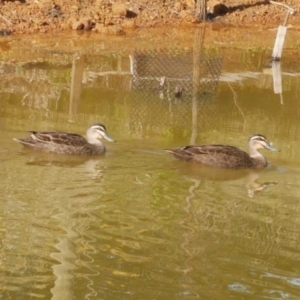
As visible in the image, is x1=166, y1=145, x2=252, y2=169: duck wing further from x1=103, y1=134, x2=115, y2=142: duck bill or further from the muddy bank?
the muddy bank

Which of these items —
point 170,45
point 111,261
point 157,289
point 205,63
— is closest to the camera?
point 157,289

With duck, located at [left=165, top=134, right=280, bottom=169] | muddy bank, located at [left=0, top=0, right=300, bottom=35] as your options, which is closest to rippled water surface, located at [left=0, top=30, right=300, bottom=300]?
duck, located at [left=165, top=134, right=280, bottom=169]

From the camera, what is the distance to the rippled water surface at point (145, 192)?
9.86 meters

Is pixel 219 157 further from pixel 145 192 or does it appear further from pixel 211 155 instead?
pixel 145 192

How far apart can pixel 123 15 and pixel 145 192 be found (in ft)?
50.4

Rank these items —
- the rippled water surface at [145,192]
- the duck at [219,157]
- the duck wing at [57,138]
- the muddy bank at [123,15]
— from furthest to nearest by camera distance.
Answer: the muddy bank at [123,15] → the duck wing at [57,138] → the duck at [219,157] → the rippled water surface at [145,192]

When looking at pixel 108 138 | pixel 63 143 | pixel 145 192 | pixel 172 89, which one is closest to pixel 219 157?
pixel 108 138

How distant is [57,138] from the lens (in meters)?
14.8

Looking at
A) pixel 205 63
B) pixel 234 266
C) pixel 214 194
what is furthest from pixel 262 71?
pixel 234 266

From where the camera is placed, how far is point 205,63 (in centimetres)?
2192

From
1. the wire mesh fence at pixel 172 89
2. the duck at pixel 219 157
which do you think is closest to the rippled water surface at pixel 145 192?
the wire mesh fence at pixel 172 89

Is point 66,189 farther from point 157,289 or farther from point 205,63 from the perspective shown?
point 205,63

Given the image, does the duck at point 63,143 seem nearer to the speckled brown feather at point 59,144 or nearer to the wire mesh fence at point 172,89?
the speckled brown feather at point 59,144

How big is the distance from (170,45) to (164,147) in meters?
9.95
